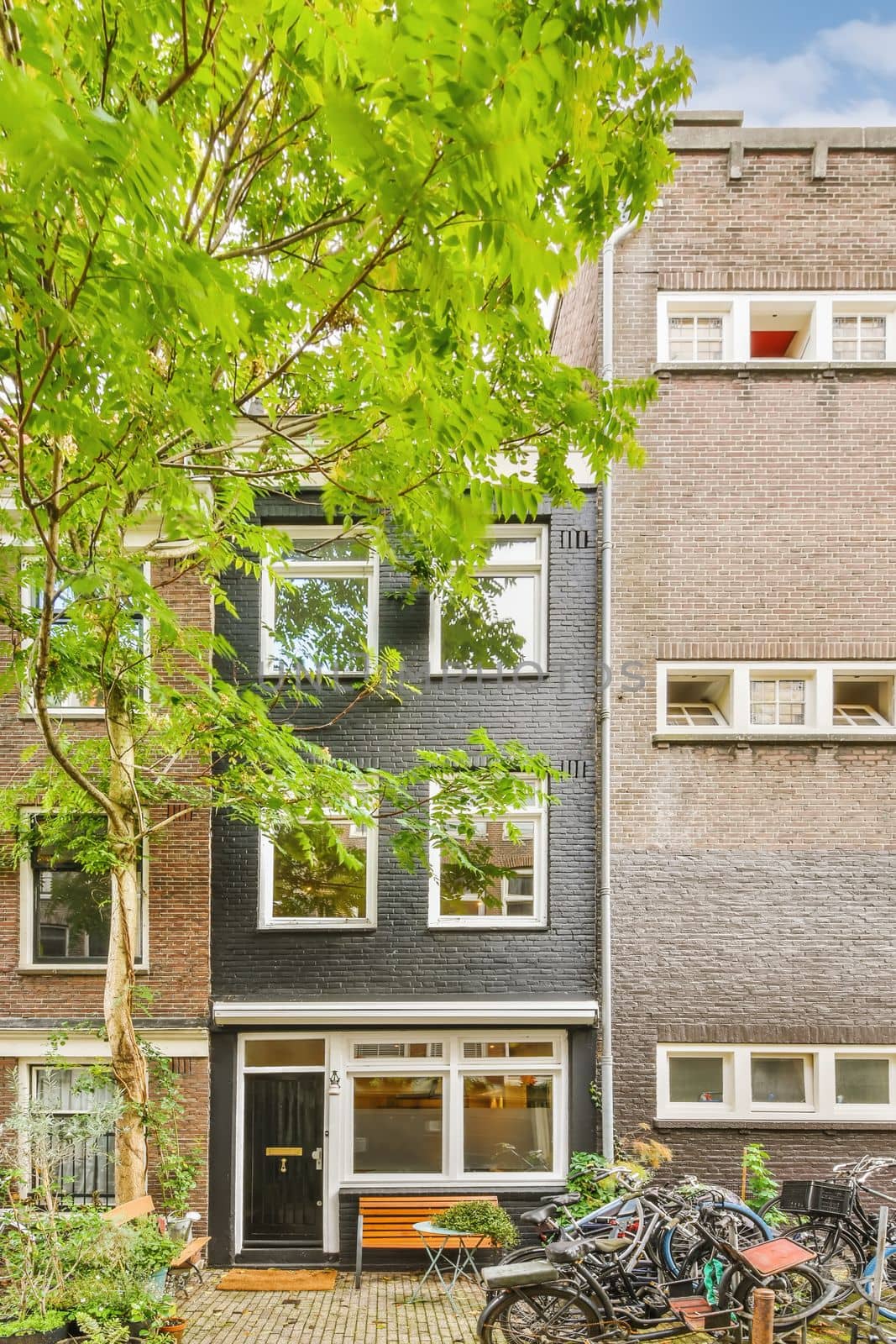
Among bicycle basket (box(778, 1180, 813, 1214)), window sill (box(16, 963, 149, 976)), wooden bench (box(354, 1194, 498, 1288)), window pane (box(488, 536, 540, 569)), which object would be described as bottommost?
wooden bench (box(354, 1194, 498, 1288))

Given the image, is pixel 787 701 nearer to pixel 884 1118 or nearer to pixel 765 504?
Result: pixel 765 504

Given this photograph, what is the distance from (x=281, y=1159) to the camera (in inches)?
350

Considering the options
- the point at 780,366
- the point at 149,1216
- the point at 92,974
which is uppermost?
the point at 780,366

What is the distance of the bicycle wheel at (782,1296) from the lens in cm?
634

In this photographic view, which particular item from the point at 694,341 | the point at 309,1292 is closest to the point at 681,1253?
the point at 309,1292

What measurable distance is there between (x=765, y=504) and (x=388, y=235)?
7.81 metres

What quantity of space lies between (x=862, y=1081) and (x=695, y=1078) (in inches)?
73.5

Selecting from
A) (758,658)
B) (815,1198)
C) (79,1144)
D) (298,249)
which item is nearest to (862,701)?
(758,658)

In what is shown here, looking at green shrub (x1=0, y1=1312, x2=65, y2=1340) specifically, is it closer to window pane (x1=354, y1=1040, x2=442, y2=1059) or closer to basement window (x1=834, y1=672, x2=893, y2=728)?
window pane (x1=354, y1=1040, x2=442, y2=1059)

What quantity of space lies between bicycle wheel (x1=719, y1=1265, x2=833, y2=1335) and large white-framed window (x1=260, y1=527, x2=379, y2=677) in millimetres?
6777

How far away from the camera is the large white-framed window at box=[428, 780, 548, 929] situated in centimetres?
926

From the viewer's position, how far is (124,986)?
21.8 ft

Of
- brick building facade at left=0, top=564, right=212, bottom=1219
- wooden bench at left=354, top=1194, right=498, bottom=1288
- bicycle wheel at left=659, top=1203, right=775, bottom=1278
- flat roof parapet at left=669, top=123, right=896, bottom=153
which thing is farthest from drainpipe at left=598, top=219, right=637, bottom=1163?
brick building facade at left=0, top=564, right=212, bottom=1219

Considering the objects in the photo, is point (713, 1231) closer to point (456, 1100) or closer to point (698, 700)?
point (456, 1100)
